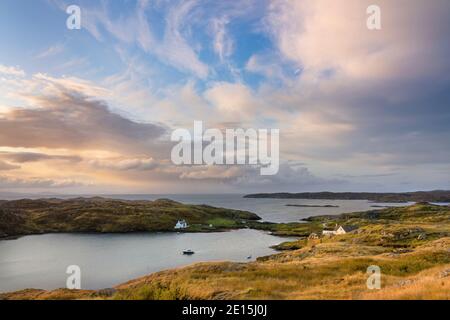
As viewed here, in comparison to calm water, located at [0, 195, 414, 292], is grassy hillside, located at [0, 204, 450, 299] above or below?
above

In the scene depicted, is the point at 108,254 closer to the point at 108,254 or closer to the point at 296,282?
the point at 108,254

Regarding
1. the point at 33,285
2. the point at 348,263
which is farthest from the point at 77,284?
the point at 348,263

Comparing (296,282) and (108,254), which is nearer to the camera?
A: (296,282)

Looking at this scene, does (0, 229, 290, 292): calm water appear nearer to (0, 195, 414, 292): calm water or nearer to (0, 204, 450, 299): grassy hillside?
(0, 195, 414, 292): calm water

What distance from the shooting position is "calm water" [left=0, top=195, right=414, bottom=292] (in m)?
87.5

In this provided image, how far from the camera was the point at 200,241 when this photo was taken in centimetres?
14625

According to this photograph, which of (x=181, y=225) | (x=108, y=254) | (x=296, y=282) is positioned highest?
(x=296, y=282)

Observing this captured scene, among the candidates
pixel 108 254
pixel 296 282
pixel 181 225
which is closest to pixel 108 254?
pixel 108 254

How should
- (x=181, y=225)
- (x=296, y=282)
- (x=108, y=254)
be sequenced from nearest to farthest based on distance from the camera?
(x=296, y=282) < (x=108, y=254) < (x=181, y=225)

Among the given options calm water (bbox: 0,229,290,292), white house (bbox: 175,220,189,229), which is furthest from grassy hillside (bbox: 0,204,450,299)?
white house (bbox: 175,220,189,229)

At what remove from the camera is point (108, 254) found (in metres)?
118

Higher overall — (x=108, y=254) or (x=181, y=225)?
(x=181, y=225)
